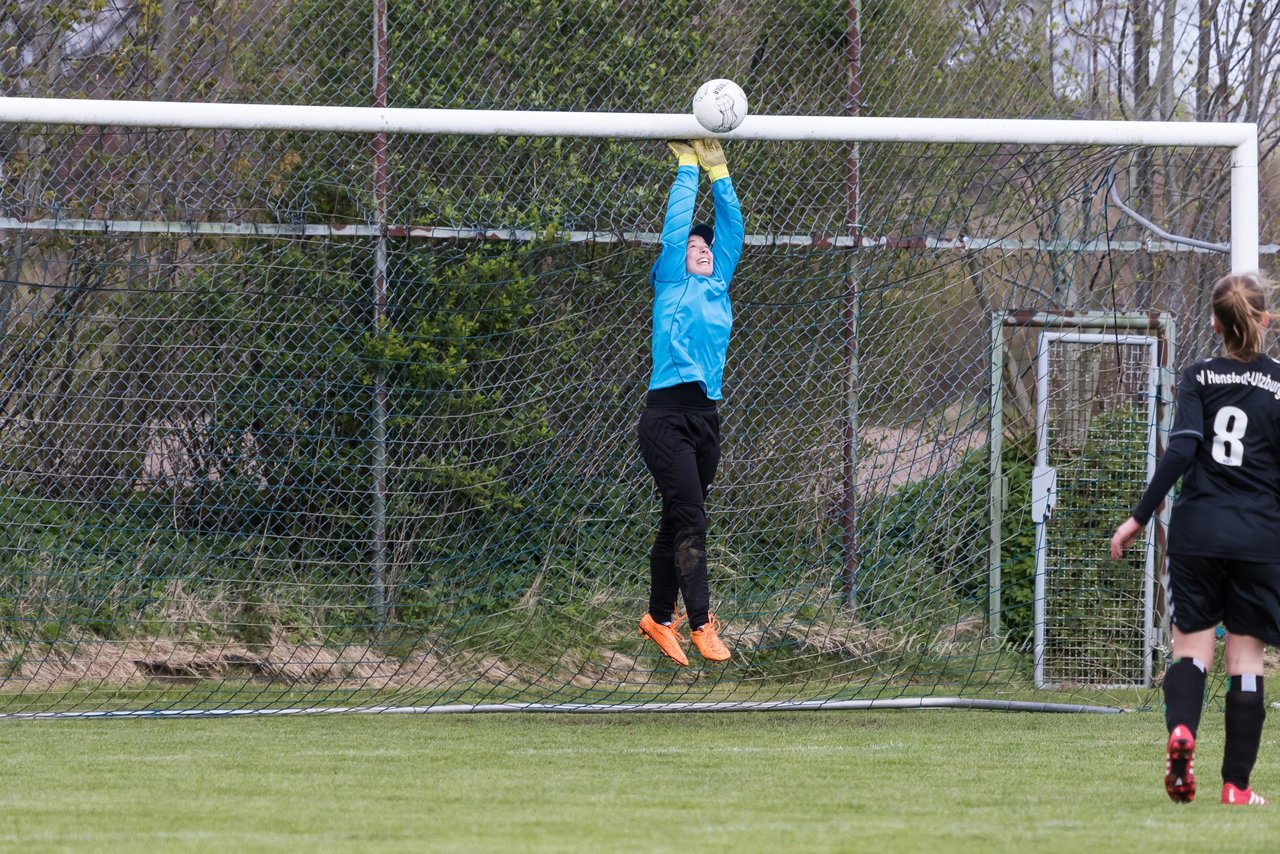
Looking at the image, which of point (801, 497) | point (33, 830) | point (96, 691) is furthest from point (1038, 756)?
point (96, 691)

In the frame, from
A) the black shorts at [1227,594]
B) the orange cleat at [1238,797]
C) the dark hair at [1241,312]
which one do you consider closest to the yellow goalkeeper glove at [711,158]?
the dark hair at [1241,312]

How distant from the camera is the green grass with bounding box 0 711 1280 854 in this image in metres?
3.78

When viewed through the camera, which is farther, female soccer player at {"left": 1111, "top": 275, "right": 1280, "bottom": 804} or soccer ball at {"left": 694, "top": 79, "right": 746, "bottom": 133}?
soccer ball at {"left": 694, "top": 79, "right": 746, "bottom": 133}

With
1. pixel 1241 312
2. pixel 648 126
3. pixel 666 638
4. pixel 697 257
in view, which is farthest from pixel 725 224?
pixel 1241 312

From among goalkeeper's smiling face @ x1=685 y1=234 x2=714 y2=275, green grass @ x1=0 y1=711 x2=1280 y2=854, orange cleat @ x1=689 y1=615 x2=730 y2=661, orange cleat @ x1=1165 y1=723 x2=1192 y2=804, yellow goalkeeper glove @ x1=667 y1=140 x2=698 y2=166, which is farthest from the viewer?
yellow goalkeeper glove @ x1=667 y1=140 x2=698 y2=166

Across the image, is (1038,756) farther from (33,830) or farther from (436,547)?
(33,830)

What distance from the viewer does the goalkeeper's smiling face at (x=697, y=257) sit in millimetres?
6094

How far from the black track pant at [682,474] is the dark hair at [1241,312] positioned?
230cm

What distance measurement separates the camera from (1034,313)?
293 inches

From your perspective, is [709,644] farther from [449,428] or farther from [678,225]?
[449,428]

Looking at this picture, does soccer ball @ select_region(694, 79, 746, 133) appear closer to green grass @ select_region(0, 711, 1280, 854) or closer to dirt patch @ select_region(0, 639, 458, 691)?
green grass @ select_region(0, 711, 1280, 854)

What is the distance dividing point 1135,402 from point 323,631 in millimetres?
4596

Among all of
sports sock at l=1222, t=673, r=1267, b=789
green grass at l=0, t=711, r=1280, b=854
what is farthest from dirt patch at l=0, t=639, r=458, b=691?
sports sock at l=1222, t=673, r=1267, b=789

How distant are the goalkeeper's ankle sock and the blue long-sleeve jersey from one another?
8.33 feet
